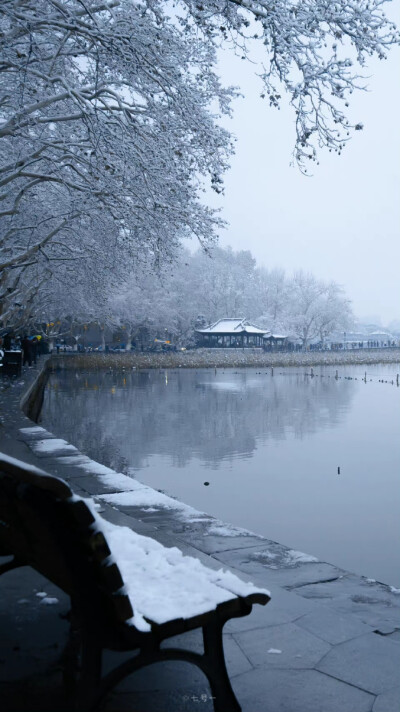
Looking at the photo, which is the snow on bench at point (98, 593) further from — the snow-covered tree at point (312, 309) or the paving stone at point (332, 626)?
the snow-covered tree at point (312, 309)

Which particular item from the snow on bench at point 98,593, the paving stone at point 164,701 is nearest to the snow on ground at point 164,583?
the snow on bench at point 98,593

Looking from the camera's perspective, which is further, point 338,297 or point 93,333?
point 338,297

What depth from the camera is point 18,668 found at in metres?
3.04

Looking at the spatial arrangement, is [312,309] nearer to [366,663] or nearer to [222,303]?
[222,303]

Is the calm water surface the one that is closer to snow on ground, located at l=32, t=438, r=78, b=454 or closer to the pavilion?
snow on ground, located at l=32, t=438, r=78, b=454

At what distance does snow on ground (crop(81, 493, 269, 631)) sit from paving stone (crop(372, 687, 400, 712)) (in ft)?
2.46

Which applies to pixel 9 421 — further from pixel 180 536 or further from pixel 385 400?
pixel 385 400

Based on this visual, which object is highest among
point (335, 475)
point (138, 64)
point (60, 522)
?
point (138, 64)

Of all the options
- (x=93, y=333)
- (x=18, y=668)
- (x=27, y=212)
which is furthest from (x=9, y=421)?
(x=93, y=333)

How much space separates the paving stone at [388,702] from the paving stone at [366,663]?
39 mm

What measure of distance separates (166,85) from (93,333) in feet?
264

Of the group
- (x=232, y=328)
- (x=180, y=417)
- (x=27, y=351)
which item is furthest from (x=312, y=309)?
(x=180, y=417)

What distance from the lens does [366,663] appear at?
325cm

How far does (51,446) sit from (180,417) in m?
11.2
